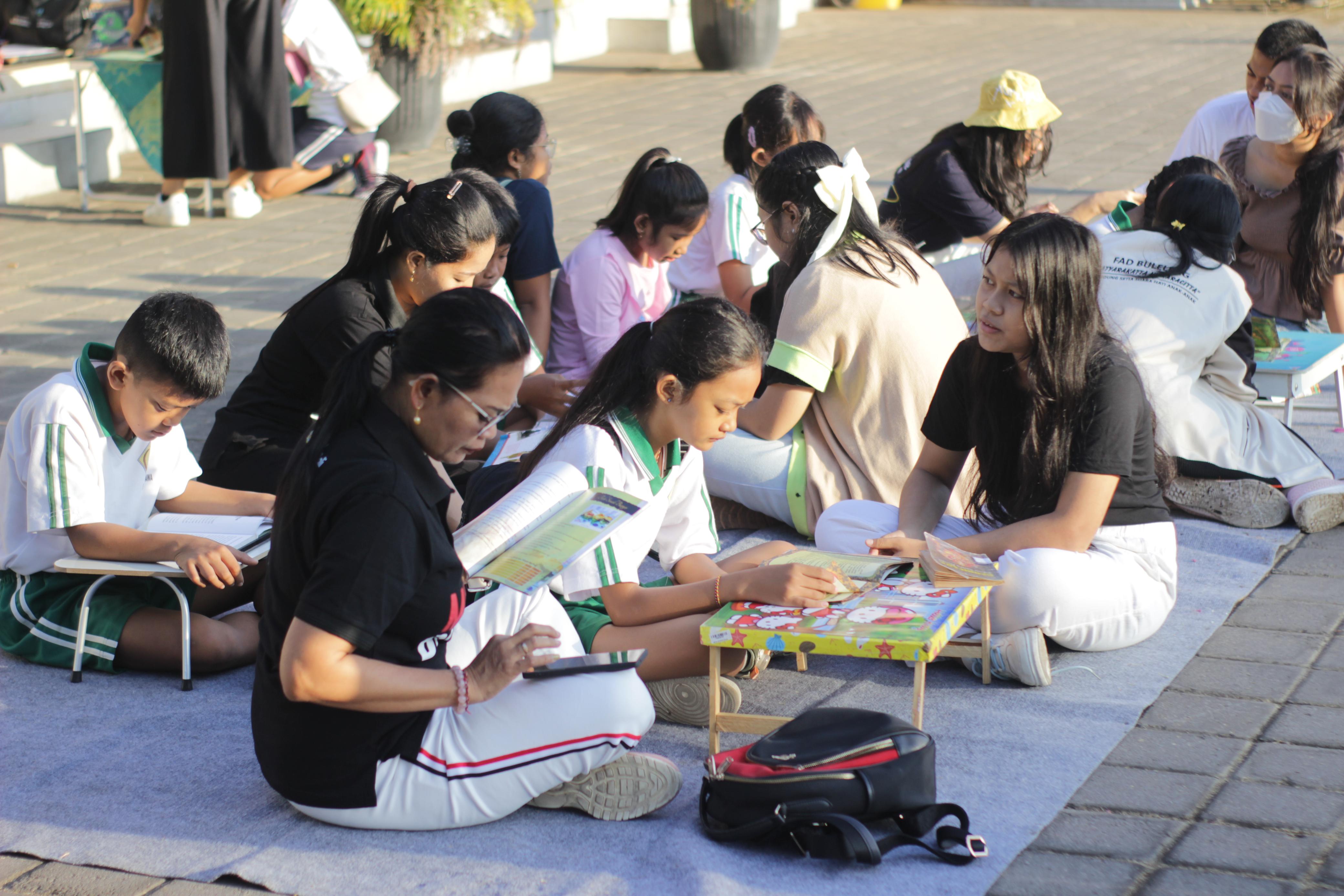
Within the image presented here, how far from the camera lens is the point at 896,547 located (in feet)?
11.1

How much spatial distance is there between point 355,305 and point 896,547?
1574 mm

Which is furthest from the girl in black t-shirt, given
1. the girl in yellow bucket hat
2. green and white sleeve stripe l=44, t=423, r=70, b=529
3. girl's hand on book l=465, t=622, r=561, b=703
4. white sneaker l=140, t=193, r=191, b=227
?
white sneaker l=140, t=193, r=191, b=227

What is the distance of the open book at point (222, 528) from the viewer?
3443 mm

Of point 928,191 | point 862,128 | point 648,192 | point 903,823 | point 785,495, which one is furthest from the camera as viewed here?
point 862,128

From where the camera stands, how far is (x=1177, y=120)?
10.9 metres

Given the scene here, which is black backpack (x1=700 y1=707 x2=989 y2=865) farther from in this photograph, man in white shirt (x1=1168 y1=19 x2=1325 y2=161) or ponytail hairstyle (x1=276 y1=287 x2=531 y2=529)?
man in white shirt (x1=1168 y1=19 x2=1325 y2=161)

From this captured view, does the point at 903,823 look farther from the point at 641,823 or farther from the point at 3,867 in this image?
the point at 3,867

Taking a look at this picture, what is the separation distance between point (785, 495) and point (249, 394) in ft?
5.25

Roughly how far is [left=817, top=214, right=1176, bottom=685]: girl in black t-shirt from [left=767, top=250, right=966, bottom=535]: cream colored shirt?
0.31 meters

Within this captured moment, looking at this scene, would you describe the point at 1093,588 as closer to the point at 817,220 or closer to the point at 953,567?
the point at 953,567

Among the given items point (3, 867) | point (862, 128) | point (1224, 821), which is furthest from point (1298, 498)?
point (862, 128)

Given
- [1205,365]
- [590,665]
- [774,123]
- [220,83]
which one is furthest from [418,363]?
[220,83]

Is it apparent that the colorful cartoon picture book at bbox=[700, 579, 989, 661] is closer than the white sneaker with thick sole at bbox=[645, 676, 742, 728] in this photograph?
Yes

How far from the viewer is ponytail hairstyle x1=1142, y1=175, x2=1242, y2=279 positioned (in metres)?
4.30
